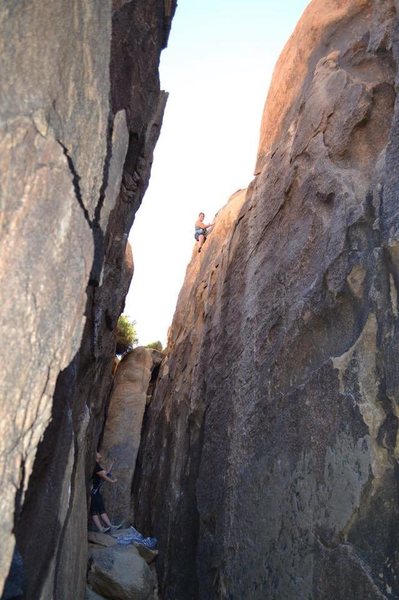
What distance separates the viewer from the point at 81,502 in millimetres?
6387

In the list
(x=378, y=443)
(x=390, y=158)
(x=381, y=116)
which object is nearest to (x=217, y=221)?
(x=381, y=116)

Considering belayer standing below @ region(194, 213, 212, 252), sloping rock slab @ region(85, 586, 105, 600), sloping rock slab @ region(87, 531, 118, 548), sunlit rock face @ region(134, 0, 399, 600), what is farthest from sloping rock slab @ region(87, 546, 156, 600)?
belayer standing below @ region(194, 213, 212, 252)

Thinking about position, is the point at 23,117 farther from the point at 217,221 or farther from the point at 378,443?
the point at 217,221

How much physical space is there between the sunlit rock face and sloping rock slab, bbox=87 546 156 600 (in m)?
0.71

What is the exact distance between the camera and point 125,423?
14.6 metres

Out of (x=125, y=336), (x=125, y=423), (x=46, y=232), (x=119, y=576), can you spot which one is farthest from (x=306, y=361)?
(x=125, y=336)

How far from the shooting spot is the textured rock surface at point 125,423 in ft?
43.5

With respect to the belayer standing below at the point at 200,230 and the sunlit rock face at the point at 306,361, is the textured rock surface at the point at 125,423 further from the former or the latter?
the belayer standing below at the point at 200,230

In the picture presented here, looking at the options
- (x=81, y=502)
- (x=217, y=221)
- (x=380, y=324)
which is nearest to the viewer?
(x=380, y=324)

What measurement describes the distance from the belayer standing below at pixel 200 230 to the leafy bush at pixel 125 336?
4.34m

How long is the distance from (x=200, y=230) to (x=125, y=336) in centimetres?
464

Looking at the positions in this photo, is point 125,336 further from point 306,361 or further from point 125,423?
point 306,361

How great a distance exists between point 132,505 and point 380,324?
30.8 ft

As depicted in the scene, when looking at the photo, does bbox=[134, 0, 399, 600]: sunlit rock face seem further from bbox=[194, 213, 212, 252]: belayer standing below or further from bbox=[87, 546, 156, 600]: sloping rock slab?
bbox=[194, 213, 212, 252]: belayer standing below
